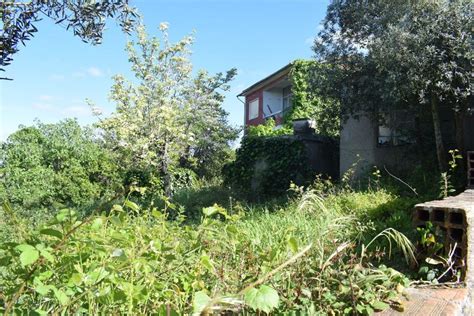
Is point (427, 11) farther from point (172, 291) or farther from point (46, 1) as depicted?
point (172, 291)

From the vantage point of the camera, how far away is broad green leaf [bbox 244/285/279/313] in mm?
1457

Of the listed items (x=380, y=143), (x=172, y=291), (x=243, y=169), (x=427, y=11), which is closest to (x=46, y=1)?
(x=172, y=291)

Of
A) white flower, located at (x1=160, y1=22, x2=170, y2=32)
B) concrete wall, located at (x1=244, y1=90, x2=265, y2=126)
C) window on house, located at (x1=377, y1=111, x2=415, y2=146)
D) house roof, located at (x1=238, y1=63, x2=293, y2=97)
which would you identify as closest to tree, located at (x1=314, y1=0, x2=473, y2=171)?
window on house, located at (x1=377, y1=111, x2=415, y2=146)

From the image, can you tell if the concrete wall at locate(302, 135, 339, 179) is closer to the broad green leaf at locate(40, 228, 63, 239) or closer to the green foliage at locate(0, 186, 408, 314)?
the green foliage at locate(0, 186, 408, 314)

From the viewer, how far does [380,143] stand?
10648 millimetres

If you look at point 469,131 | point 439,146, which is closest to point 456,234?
point 439,146

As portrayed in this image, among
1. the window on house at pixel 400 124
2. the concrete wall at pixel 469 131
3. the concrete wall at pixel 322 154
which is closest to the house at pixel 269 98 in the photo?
the concrete wall at pixel 322 154

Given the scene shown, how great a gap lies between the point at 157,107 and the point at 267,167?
4026 millimetres

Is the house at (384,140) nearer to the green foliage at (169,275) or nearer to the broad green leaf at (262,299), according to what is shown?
the green foliage at (169,275)

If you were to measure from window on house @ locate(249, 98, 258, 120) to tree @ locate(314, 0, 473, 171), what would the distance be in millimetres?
15455

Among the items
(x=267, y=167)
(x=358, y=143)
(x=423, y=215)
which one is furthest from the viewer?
(x=267, y=167)

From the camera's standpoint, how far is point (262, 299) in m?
1.48

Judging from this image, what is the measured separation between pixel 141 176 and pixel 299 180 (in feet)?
22.7

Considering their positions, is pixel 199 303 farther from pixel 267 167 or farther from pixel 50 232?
pixel 267 167
